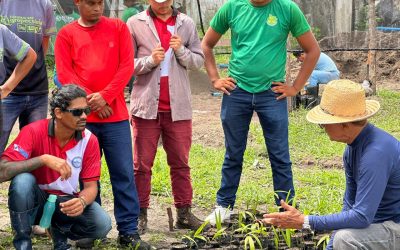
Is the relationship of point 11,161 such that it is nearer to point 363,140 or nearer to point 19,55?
point 19,55

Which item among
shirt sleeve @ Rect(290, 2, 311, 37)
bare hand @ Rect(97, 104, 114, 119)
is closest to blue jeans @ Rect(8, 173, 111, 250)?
bare hand @ Rect(97, 104, 114, 119)

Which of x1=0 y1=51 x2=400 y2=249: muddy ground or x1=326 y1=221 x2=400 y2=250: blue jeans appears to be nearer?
x1=326 y1=221 x2=400 y2=250: blue jeans

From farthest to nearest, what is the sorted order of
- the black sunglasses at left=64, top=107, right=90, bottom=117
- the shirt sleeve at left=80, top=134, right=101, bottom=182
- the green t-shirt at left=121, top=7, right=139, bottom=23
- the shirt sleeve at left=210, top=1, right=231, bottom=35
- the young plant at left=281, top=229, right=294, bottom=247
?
1. the green t-shirt at left=121, top=7, right=139, bottom=23
2. the shirt sleeve at left=210, top=1, right=231, bottom=35
3. the young plant at left=281, top=229, right=294, bottom=247
4. the shirt sleeve at left=80, top=134, right=101, bottom=182
5. the black sunglasses at left=64, top=107, right=90, bottom=117

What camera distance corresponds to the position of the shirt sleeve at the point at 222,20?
580 centimetres

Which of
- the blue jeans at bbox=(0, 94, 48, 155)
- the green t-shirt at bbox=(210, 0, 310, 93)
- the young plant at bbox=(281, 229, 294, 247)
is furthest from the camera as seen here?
the green t-shirt at bbox=(210, 0, 310, 93)

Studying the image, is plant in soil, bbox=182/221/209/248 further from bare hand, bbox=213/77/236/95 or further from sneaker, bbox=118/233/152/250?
bare hand, bbox=213/77/236/95

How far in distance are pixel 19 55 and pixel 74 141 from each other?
744 millimetres

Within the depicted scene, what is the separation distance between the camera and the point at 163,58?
553 centimetres

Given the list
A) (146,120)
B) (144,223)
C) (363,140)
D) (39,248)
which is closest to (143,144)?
(146,120)

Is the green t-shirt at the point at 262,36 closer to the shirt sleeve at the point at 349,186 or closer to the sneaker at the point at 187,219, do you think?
the sneaker at the point at 187,219

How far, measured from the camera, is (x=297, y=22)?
18.6 ft

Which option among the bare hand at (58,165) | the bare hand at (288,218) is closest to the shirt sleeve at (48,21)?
the bare hand at (58,165)

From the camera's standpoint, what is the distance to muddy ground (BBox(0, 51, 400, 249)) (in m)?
5.86

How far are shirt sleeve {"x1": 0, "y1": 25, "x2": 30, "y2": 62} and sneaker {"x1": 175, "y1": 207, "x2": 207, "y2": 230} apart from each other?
174 cm
